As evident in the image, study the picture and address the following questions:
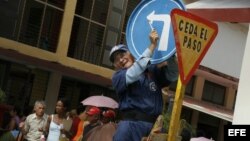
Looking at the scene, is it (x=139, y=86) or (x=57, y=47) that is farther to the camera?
(x=57, y=47)

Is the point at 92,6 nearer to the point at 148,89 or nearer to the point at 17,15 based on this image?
the point at 17,15

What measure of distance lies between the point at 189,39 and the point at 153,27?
64cm

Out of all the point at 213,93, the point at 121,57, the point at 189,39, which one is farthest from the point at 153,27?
the point at 213,93

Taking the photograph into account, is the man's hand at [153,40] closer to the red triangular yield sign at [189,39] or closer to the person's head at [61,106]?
the red triangular yield sign at [189,39]

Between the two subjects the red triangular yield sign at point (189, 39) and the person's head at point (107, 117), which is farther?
the person's head at point (107, 117)

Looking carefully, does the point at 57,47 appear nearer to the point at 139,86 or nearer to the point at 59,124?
the point at 59,124

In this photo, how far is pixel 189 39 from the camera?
12.7 ft

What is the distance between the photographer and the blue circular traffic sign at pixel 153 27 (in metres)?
4.32

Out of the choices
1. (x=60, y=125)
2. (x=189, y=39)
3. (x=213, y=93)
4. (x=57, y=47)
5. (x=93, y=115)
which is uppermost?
(x=57, y=47)

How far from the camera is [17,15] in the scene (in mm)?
18406

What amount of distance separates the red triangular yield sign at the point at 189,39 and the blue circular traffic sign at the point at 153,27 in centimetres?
36

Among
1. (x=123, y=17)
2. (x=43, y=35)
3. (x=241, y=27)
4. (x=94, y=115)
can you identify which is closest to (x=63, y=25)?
(x=43, y=35)

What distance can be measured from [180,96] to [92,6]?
1711cm

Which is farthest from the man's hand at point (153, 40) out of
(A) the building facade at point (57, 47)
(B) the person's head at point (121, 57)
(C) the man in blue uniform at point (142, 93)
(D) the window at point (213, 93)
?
(D) the window at point (213, 93)
